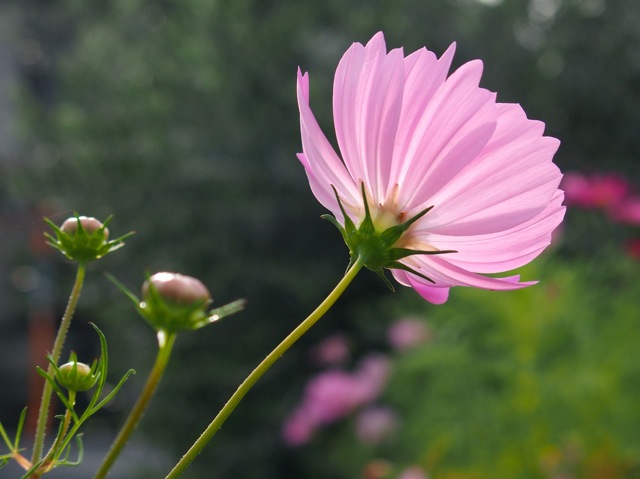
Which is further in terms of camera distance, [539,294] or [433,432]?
[433,432]

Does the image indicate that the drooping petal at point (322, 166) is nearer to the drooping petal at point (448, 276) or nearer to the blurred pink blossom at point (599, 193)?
the drooping petal at point (448, 276)

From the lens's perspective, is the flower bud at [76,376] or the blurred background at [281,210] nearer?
the flower bud at [76,376]

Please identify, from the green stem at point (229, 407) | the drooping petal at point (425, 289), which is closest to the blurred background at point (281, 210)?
the drooping petal at point (425, 289)

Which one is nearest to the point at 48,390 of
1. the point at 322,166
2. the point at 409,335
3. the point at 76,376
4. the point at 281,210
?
the point at 76,376

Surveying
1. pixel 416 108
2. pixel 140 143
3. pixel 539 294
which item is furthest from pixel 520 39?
pixel 416 108

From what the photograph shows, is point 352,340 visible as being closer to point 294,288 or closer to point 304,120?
point 294,288
